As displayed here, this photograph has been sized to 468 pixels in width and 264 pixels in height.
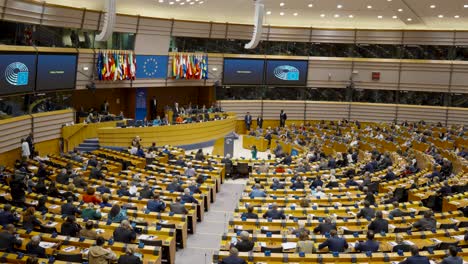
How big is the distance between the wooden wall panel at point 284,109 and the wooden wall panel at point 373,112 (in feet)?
13.0

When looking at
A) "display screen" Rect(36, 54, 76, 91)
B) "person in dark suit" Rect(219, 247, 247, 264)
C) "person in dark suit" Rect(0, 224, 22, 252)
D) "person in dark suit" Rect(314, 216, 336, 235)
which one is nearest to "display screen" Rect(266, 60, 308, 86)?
"display screen" Rect(36, 54, 76, 91)

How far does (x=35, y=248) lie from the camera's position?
10609 millimetres

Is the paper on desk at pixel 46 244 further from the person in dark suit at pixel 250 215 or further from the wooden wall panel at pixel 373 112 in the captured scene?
the wooden wall panel at pixel 373 112

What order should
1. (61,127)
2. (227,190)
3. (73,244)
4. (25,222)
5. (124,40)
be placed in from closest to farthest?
(73,244) → (25,222) → (227,190) → (61,127) → (124,40)

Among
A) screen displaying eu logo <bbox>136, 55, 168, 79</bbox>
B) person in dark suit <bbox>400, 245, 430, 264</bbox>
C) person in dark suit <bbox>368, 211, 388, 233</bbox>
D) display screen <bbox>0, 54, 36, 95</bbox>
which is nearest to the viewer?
person in dark suit <bbox>400, 245, 430, 264</bbox>

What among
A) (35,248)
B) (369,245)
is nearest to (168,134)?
(35,248)

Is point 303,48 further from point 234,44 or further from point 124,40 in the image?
point 124,40

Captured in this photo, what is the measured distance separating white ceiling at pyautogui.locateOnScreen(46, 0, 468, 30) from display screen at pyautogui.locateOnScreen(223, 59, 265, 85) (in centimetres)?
304

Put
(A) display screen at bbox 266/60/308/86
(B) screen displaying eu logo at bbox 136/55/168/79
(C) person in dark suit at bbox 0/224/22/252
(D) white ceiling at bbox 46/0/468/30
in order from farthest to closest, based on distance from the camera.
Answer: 1. (A) display screen at bbox 266/60/308/86
2. (B) screen displaying eu logo at bbox 136/55/168/79
3. (D) white ceiling at bbox 46/0/468/30
4. (C) person in dark suit at bbox 0/224/22/252

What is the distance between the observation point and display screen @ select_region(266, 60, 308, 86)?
3869cm

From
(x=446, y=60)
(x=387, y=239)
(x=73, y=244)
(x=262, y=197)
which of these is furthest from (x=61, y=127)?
(x=446, y=60)

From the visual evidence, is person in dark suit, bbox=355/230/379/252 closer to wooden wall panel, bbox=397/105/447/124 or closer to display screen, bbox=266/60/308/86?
display screen, bbox=266/60/308/86

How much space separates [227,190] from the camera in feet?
70.1

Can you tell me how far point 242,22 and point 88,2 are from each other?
→ 13.2 meters
